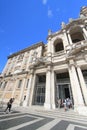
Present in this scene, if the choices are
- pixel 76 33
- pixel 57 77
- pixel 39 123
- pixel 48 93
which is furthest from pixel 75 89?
pixel 76 33

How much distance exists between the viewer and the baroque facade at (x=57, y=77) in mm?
10453

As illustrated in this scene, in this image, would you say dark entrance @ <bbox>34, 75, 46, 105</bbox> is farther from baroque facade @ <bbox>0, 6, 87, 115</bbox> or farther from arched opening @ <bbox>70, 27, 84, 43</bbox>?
arched opening @ <bbox>70, 27, 84, 43</bbox>

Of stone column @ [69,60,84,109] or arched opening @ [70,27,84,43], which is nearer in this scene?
stone column @ [69,60,84,109]

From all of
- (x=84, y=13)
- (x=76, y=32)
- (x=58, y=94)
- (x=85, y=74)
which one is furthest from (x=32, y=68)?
(x=84, y=13)

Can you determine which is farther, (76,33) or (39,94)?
(76,33)

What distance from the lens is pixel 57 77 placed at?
15.5 m

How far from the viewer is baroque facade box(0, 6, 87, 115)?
34.3ft

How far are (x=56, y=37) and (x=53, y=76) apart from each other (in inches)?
356

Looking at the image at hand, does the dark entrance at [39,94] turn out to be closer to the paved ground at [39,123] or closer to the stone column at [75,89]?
the stone column at [75,89]

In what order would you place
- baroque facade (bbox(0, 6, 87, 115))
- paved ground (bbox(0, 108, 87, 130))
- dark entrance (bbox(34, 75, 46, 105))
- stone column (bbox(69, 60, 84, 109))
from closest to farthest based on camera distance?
paved ground (bbox(0, 108, 87, 130))
stone column (bbox(69, 60, 84, 109))
baroque facade (bbox(0, 6, 87, 115))
dark entrance (bbox(34, 75, 46, 105))

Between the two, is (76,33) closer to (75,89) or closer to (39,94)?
(75,89)

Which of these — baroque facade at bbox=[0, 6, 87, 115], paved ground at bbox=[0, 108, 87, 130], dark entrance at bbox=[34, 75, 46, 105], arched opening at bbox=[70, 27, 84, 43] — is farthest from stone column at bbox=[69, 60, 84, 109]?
arched opening at bbox=[70, 27, 84, 43]

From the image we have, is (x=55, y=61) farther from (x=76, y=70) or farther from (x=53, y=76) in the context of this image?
(x=76, y=70)

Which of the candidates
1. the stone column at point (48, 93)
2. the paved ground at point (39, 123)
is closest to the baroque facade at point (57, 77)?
the stone column at point (48, 93)
